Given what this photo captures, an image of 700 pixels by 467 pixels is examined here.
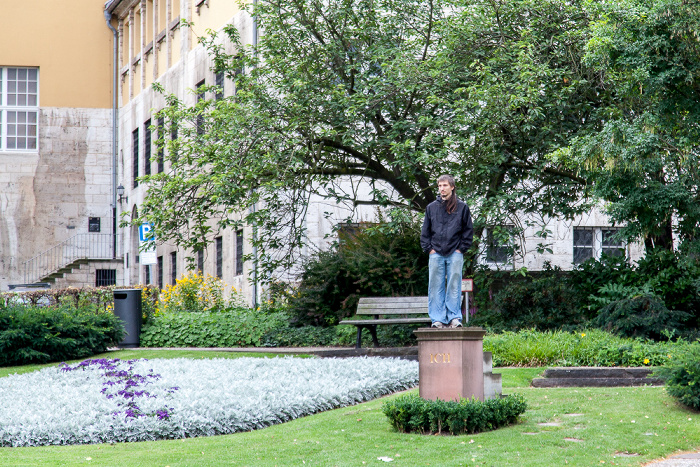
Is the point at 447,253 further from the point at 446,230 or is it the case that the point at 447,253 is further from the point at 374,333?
the point at 374,333

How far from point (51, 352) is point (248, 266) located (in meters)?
10.4

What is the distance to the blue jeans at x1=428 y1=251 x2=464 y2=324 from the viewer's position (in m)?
9.37

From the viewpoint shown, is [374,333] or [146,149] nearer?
[374,333]

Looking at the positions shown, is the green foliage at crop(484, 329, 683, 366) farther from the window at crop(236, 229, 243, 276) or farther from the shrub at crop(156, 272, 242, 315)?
the window at crop(236, 229, 243, 276)

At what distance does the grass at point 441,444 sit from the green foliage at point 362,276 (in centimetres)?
828

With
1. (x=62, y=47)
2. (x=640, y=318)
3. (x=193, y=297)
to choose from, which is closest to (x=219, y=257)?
(x=193, y=297)

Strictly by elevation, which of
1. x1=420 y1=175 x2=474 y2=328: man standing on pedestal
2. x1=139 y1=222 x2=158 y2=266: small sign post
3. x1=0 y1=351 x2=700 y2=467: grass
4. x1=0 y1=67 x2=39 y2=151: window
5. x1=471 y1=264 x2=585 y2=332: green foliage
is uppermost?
x1=0 y1=67 x2=39 y2=151: window

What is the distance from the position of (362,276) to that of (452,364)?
938 centimetres

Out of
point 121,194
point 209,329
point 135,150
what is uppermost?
point 135,150

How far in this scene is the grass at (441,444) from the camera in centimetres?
760

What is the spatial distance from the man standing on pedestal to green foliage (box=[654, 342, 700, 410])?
91.2 inches

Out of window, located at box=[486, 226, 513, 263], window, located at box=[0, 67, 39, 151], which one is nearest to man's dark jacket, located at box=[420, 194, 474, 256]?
window, located at box=[486, 226, 513, 263]

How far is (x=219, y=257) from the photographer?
28922mm

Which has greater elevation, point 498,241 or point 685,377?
point 498,241
